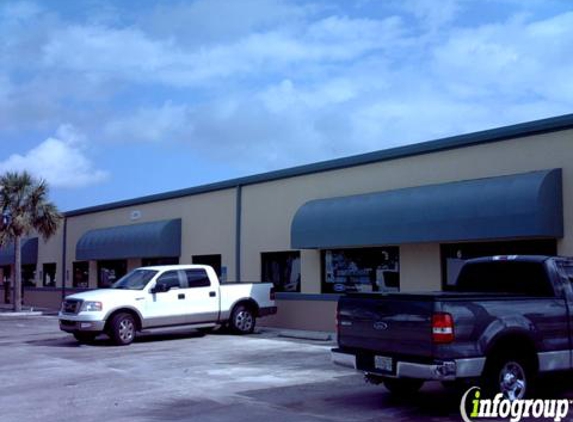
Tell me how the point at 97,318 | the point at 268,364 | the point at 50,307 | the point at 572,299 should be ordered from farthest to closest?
the point at 50,307, the point at 97,318, the point at 268,364, the point at 572,299

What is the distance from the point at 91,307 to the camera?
18.5 metres

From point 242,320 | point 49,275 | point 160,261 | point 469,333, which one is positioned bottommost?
point 242,320

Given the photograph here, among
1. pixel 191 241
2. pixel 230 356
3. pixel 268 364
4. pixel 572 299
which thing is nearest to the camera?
pixel 572 299

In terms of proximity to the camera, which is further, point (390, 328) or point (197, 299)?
point (197, 299)

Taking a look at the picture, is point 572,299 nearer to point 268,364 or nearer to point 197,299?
point 268,364

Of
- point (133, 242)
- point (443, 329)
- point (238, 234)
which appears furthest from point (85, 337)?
point (443, 329)

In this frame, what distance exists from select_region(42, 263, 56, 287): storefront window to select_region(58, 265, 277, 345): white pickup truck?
827 inches

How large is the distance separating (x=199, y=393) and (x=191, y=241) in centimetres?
1680

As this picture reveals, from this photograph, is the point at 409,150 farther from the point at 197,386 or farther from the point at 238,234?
the point at 197,386

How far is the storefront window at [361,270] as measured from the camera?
768 inches

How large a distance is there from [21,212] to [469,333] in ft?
99.5

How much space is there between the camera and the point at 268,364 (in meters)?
14.4

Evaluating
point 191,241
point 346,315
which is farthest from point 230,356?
point 191,241

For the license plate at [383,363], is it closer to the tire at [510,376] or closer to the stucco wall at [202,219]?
the tire at [510,376]
